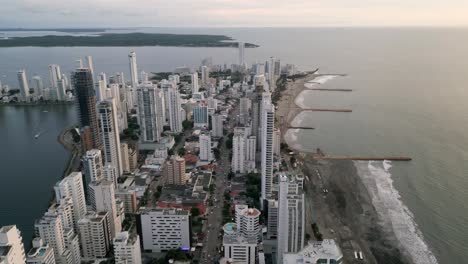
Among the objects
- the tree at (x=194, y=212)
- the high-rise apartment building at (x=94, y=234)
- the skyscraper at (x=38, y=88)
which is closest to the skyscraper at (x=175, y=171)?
the tree at (x=194, y=212)

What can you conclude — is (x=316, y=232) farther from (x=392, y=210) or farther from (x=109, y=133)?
(x=109, y=133)

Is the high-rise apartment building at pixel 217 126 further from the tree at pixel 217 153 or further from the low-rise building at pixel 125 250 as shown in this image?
the low-rise building at pixel 125 250

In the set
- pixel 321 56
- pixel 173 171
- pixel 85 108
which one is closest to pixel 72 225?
pixel 173 171

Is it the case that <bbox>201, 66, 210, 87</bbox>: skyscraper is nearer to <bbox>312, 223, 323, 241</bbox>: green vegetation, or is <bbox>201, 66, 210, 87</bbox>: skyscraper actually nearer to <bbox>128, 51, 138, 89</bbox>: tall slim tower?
<bbox>128, 51, 138, 89</bbox>: tall slim tower

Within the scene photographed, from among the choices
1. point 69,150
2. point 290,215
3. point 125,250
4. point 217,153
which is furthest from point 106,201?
point 69,150

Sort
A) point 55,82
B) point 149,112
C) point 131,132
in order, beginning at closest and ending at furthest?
point 149,112
point 131,132
point 55,82

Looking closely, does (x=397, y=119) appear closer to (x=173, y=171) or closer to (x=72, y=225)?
(x=173, y=171)
